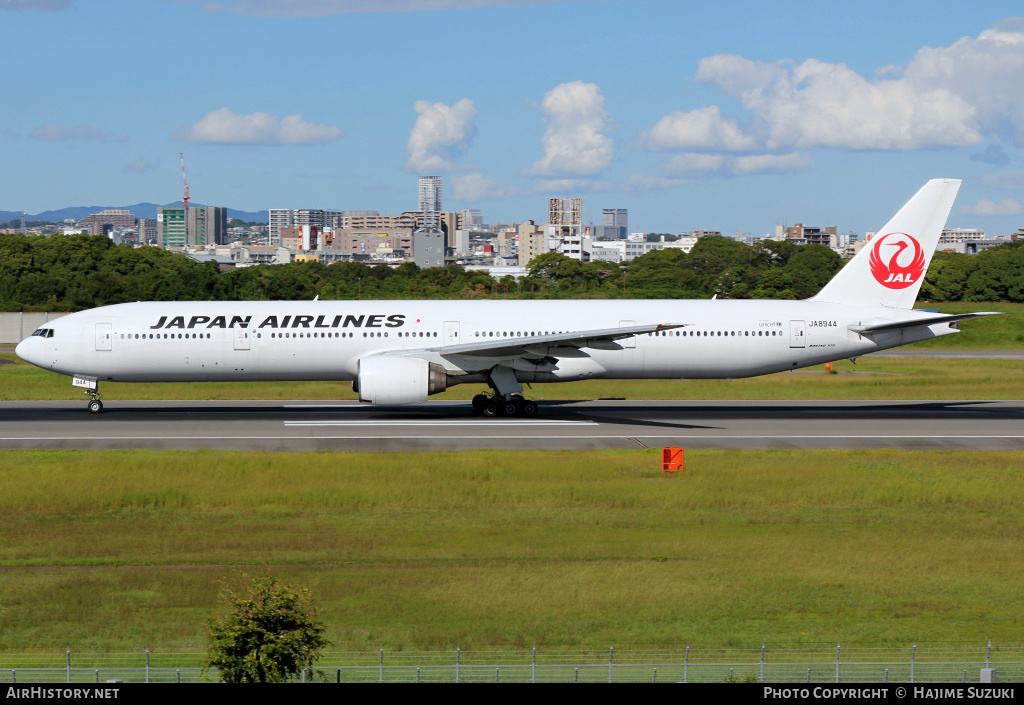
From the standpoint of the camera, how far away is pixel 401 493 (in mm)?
25328

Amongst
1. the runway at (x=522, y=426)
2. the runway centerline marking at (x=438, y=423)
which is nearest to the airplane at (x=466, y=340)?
the runway centerline marking at (x=438, y=423)

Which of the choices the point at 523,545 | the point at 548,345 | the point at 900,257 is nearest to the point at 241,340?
the point at 548,345

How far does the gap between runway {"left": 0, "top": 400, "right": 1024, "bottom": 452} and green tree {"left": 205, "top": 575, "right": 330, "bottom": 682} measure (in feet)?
62.5

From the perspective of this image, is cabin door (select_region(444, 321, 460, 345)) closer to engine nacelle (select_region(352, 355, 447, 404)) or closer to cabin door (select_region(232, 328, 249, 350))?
engine nacelle (select_region(352, 355, 447, 404))

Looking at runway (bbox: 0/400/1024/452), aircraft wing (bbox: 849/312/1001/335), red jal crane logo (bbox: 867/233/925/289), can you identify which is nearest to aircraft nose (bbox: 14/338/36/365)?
runway (bbox: 0/400/1024/452)

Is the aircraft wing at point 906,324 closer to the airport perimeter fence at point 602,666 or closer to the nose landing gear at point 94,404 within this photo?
the airport perimeter fence at point 602,666

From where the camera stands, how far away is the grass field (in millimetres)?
16562

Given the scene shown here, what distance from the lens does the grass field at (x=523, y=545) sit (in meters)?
16.6

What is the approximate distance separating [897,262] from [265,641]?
117ft

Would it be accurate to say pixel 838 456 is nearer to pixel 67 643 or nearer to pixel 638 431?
pixel 638 431

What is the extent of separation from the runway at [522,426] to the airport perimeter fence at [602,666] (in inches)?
679

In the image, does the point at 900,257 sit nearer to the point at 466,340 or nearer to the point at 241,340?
the point at 466,340

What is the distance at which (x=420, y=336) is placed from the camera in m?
38.8
